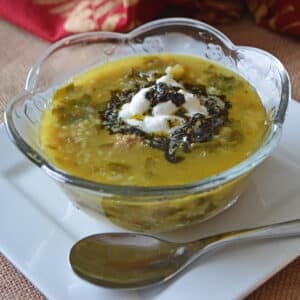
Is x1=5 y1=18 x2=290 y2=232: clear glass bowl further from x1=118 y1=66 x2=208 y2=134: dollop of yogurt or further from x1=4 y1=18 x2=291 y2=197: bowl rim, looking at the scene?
x1=118 y1=66 x2=208 y2=134: dollop of yogurt

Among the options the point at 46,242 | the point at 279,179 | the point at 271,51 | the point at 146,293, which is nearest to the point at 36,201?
the point at 46,242

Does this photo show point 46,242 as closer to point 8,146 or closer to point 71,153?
point 71,153

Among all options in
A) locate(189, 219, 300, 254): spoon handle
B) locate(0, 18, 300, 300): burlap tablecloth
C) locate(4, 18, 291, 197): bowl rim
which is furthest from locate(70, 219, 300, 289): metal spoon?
locate(0, 18, 300, 300): burlap tablecloth

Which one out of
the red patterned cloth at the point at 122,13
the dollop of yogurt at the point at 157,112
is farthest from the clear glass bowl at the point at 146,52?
the red patterned cloth at the point at 122,13

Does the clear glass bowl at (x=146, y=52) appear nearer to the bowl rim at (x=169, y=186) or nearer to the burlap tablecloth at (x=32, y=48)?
the bowl rim at (x=169, y=186)

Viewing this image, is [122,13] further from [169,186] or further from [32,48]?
[169,186]

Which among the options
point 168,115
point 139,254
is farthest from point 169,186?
point 168,115
